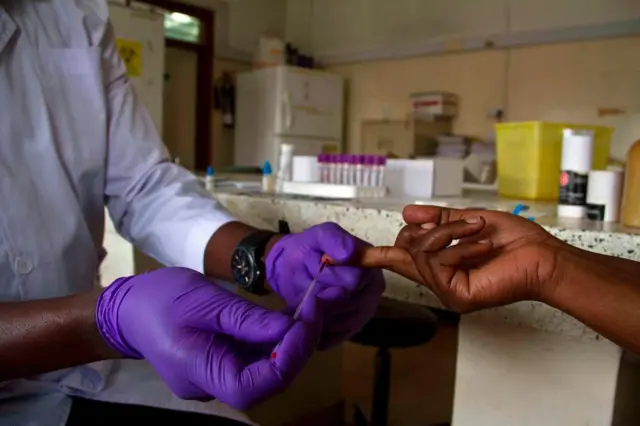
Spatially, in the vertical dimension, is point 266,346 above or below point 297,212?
below

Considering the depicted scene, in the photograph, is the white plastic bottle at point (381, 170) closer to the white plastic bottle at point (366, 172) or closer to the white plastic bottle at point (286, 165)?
the white plastic bottle at point (366, 172)

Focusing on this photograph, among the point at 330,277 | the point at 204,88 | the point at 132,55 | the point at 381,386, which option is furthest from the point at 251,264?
the point at 204,88

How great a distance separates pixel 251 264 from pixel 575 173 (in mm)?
556

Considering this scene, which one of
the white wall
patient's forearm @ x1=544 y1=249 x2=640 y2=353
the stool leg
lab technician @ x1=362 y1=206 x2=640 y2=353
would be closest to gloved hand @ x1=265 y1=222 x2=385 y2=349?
lab technician @ x1=362 y1=206 x2=640 y2=353

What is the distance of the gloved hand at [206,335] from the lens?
25.5 inches

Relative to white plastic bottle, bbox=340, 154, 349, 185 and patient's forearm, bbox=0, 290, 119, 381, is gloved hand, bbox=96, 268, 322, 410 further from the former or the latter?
white plastic bottle, bbox=340, 154, 349, 185

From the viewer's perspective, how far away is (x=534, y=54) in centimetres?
382

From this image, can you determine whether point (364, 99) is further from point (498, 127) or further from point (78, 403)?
point (78, 403)

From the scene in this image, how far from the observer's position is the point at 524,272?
2.26ft

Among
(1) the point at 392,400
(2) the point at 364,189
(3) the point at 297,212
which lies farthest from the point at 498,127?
(1) the point at 392,400

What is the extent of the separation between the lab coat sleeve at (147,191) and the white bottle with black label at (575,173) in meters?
0.56

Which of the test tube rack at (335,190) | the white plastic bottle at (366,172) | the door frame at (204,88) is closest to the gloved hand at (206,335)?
the test tube rack at (335,190)

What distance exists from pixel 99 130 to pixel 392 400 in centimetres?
178

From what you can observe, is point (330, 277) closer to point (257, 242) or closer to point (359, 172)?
point (257, 242)
